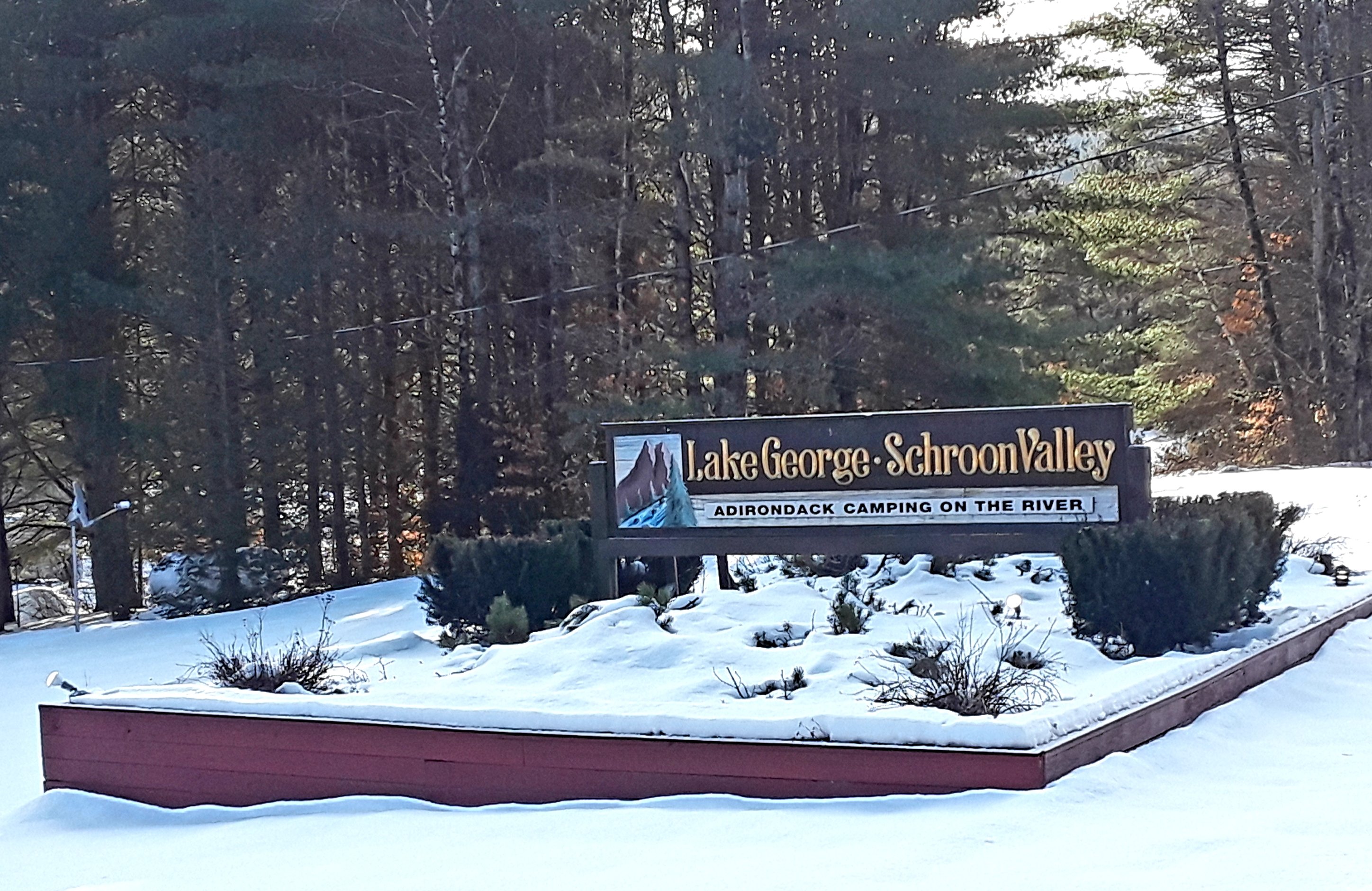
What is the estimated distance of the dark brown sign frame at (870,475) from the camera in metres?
9.77

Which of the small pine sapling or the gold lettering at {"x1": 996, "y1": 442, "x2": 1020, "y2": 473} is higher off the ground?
the gold lettering at {"x1": 996, "y1": 442, "x2": 1020, "y2": 473}

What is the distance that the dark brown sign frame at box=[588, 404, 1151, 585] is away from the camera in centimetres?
977

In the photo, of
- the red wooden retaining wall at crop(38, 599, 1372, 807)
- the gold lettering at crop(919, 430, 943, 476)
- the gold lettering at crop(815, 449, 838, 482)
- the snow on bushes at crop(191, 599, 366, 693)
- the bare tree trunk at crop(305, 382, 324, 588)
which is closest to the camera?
the red wooden retaining wall at crop(38, 599, 1372, 807)

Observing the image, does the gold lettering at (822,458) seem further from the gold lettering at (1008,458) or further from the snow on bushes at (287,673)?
the snow on bushes at (287,673)

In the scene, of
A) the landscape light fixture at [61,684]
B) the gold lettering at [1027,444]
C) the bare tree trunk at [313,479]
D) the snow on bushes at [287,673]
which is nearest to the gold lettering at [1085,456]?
the gold lettering at [1027,444]

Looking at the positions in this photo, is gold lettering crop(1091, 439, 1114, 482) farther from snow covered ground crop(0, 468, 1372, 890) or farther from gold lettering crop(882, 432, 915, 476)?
snow covered ground crop(0, 468, 1372, 890)

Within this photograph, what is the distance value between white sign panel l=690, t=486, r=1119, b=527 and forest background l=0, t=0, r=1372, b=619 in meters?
9.31

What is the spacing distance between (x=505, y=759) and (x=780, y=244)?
15002 mm

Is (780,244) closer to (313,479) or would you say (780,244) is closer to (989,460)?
(313,479)

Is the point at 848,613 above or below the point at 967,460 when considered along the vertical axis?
below

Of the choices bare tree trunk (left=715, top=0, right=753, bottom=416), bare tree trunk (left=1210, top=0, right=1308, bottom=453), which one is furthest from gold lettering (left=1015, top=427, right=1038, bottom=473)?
bare tree trunk (left=1210, top=0, right=1308, bottom=453)

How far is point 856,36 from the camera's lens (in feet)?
70.9

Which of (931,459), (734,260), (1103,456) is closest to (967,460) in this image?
(931,459)

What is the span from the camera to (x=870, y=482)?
1041cm
